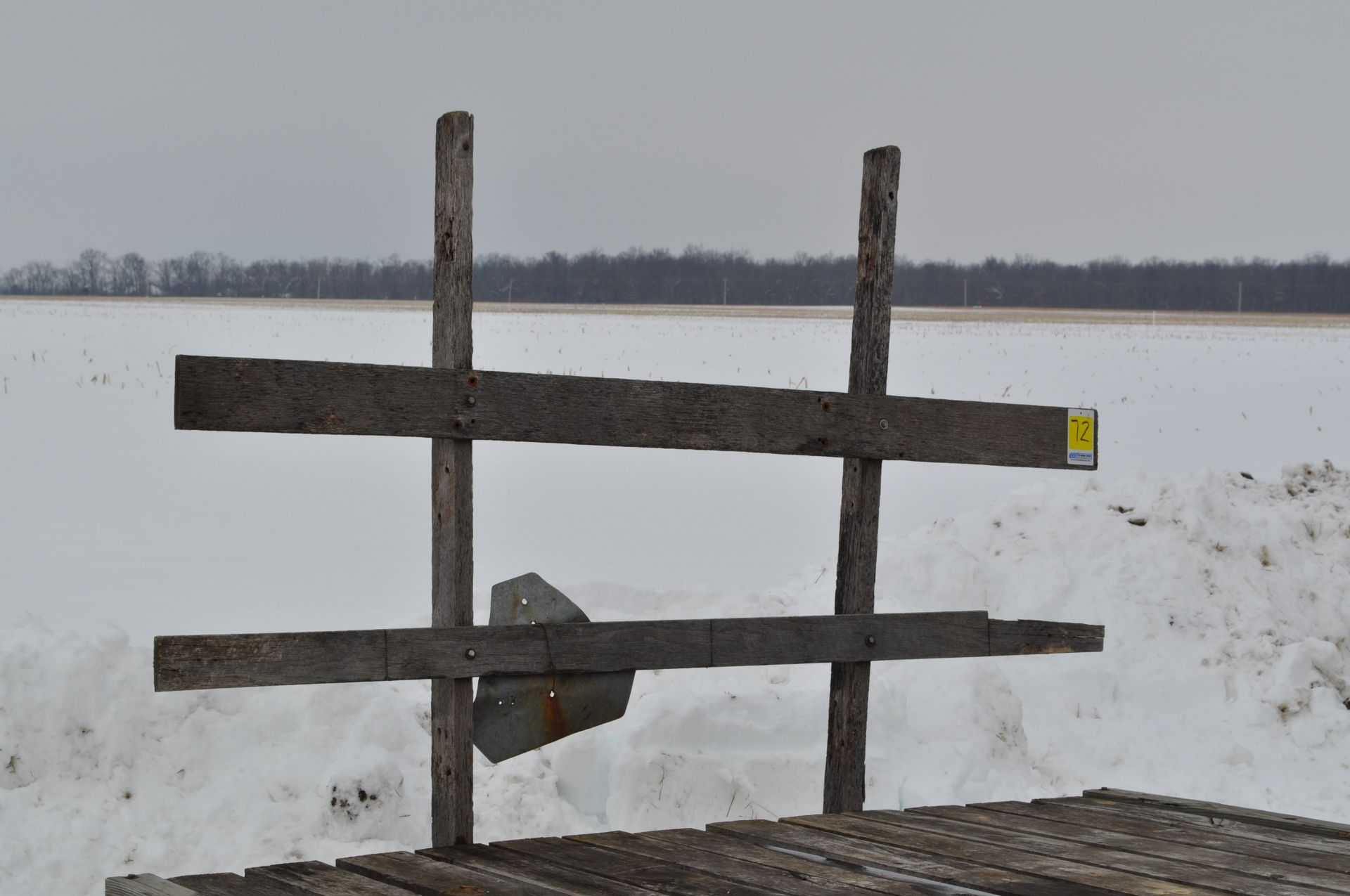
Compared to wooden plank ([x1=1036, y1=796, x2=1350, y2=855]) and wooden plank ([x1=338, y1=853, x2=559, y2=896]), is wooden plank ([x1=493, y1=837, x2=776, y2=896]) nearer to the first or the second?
wooden plank ([x1=338, y1=853, x2=559, y2=896])

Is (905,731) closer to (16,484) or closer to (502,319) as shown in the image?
(16,484)

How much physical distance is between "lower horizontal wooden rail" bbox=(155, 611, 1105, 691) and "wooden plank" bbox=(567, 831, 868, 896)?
52 cm

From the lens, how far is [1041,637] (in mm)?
4961

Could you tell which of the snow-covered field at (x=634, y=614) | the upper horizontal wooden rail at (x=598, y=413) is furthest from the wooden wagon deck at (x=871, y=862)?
the snow-covered field at (x=634, y=614)

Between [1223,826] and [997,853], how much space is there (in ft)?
3.67

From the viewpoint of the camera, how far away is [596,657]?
163 inches

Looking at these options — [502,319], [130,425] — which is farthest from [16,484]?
[502,319]

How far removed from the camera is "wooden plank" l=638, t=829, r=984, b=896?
3486mm

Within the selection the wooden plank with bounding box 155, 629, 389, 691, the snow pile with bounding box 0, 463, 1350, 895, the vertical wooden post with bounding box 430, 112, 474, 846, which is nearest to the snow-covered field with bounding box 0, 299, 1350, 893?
the snow pile with bounding box 0, 463, 1350, 895

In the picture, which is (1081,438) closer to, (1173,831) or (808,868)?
(1173,831)

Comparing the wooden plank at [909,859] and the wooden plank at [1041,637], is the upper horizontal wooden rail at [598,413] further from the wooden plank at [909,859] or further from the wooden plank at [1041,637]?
the wooden plank at [909,859]

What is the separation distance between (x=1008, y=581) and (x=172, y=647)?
263 inches

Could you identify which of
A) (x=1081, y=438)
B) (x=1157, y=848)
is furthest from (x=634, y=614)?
(x=1157, y=848)

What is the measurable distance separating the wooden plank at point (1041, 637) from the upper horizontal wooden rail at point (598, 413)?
1.98 feet
